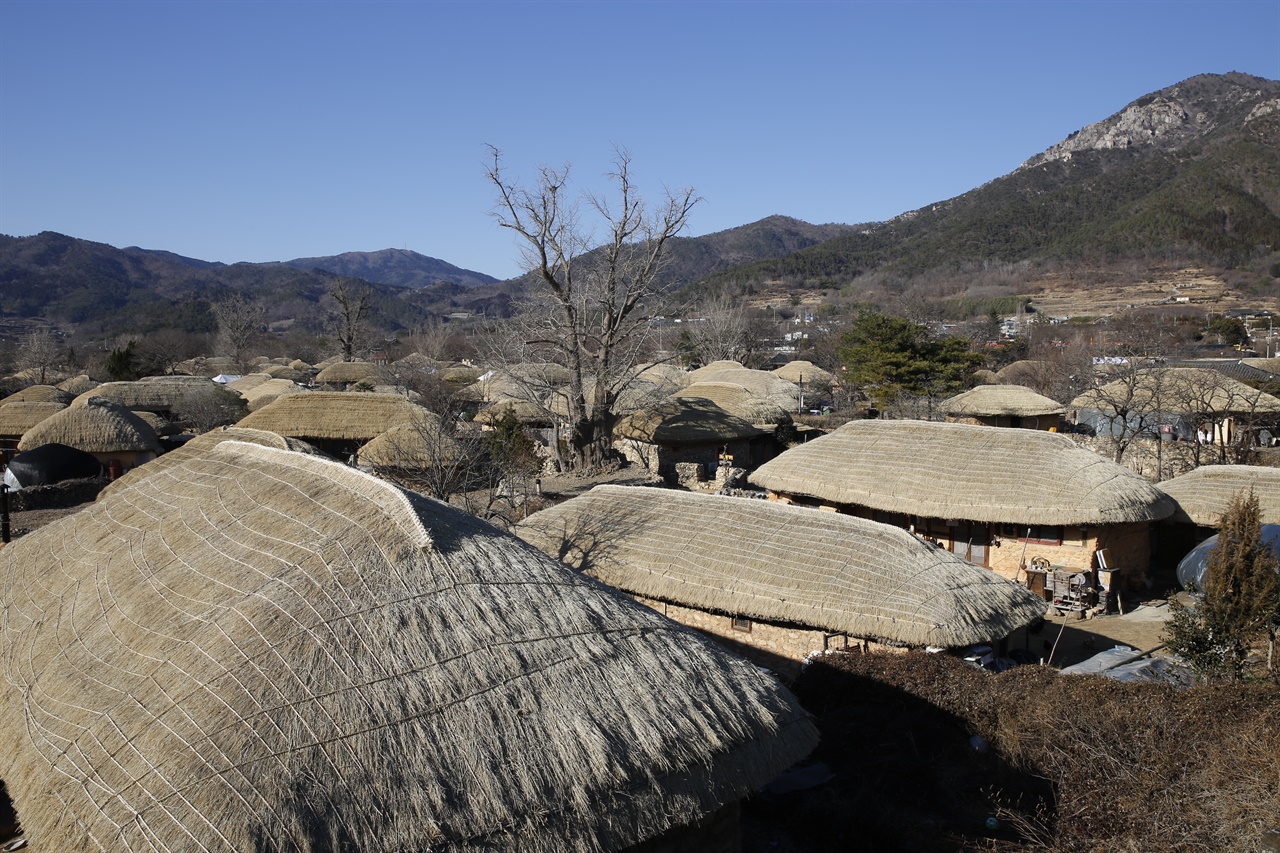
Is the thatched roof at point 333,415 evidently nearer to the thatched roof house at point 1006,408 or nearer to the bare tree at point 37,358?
the thatched roof house at point 1006,408

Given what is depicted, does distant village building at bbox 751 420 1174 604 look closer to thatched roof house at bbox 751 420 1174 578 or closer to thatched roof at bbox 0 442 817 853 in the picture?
thatched roof house at bbox 751 420 1174 578

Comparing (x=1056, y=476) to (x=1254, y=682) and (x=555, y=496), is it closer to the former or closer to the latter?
(x=1254, y=682)

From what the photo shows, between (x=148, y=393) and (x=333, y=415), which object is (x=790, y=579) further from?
(x=148, y=393)

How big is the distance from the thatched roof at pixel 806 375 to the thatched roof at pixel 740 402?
1391 centimetres

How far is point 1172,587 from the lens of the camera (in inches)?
690

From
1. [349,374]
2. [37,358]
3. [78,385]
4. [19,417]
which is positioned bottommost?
[19,417]

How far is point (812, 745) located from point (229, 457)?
24.2 feet

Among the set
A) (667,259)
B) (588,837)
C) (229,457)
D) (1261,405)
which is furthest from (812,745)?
(1261,405)

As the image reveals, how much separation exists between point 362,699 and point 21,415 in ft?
110

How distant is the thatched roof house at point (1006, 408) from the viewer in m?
31.1

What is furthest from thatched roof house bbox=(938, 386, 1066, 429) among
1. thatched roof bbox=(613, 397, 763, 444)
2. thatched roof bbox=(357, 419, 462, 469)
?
thatched roof bbox=(357, 419, 462, 469)

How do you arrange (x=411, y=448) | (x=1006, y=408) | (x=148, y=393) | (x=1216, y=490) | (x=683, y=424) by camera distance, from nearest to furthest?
1. (x=1216, y=490)
2. (x=411, y=448)
3. (x=683, y=424)
4. (x=1006, y=408)
5. (x=148, y=393)

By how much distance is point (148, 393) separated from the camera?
3997 cm

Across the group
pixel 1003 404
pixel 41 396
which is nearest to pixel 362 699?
pixel 1003 404
